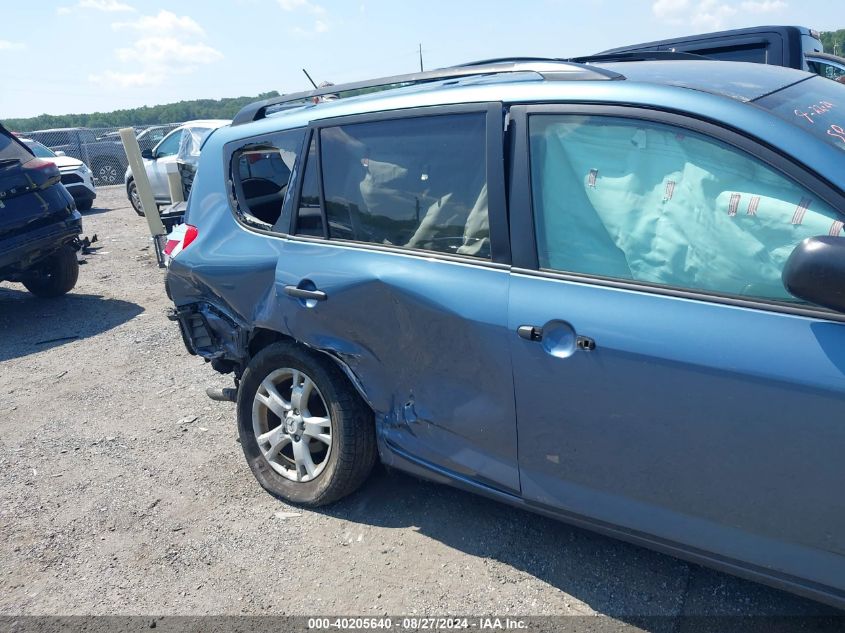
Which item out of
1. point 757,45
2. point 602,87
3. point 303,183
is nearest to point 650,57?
point 602,87

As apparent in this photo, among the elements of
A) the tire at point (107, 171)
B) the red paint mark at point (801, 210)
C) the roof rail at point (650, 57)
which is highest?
the roof rail at point (650, 57)

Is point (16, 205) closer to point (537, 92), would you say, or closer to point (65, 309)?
point (65, 309)

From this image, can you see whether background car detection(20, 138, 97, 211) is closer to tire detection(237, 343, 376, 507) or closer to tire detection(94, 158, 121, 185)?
tire detection(94, 158, 121, 185)

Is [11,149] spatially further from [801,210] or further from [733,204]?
[801,210]

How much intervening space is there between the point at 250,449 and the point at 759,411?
255 centimetres

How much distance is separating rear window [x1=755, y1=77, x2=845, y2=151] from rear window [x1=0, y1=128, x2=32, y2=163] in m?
6.95

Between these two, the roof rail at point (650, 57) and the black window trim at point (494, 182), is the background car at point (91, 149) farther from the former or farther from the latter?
the black window trim at point (494, 182)

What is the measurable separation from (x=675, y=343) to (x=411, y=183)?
4.35 ft

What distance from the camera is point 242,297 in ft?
11.9

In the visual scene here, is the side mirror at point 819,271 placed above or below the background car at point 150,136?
above

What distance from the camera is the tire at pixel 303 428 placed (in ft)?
11.0

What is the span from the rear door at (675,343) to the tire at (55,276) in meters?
6.96

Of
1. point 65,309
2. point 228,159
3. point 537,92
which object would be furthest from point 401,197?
point 65,309

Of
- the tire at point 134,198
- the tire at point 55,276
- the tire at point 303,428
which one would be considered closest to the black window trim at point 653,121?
the tire at point 303,428
